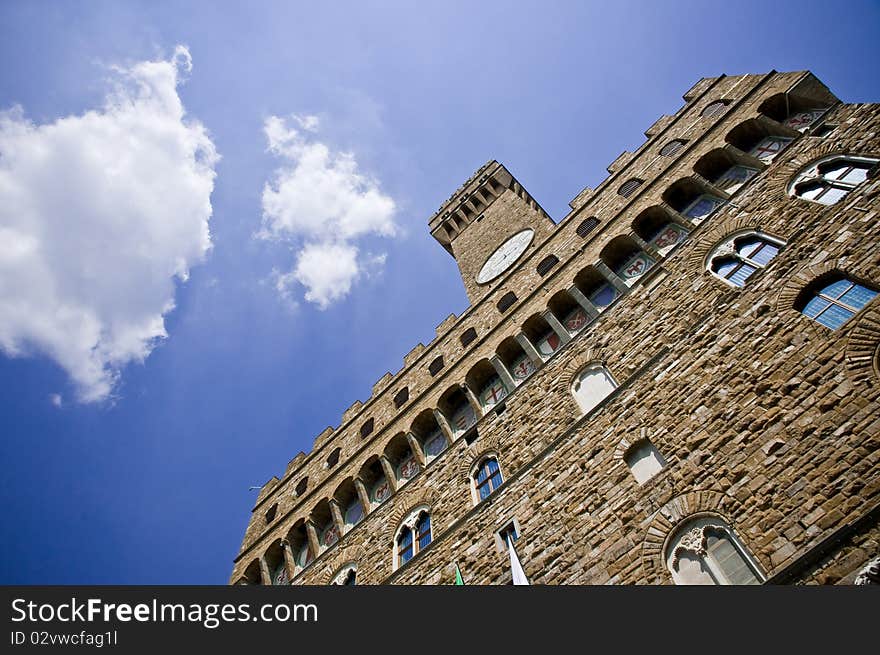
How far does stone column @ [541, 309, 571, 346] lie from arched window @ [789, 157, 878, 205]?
4680mm

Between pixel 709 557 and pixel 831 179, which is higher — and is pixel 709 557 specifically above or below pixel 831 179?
below

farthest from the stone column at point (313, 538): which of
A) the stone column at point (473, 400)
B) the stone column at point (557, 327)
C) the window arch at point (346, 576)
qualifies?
the stone column at point (557, 327)

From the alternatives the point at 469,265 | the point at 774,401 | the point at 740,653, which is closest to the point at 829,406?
the point at 774,401

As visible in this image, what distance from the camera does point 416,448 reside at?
12.5 meters

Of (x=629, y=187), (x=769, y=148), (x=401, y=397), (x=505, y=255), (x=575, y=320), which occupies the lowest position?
(x=575, y=320)

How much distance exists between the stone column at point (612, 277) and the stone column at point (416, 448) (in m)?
5.61

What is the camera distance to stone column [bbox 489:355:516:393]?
11766 millimetres

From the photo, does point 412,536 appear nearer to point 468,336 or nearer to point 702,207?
point 468,336

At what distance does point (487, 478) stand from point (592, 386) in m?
2.63

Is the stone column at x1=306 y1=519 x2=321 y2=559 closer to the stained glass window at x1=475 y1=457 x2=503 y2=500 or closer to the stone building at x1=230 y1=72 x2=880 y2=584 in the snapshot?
the stone building at x1=230 y1=72 x2=880 y2=584

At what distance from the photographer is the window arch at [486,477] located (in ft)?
32.8

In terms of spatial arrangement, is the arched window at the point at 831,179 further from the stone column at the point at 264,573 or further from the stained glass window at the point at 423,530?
the stone column at the point at 264,573

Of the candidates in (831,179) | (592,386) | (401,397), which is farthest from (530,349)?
(831,179)

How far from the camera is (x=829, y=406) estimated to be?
6184 mm
